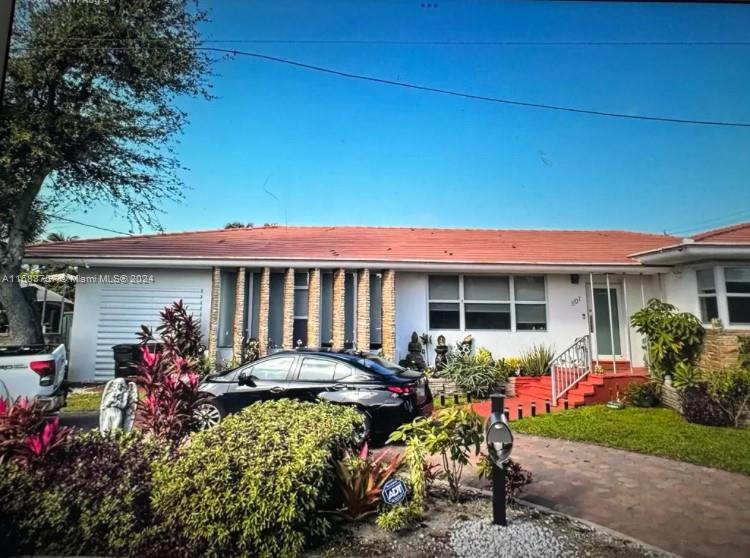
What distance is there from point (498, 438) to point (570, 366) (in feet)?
7.10

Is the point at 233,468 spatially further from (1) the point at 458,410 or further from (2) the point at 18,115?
(2) the point at 18,115

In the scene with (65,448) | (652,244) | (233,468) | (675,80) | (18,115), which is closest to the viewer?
(233,468)

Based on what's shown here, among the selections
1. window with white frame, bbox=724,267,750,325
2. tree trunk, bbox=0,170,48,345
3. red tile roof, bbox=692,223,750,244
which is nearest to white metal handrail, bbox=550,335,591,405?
window with white frame, bbox=724,267,750,325

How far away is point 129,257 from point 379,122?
1.99m

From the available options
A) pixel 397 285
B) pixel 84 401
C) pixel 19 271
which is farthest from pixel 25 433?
pixel 397 285

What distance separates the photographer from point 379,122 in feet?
9.79

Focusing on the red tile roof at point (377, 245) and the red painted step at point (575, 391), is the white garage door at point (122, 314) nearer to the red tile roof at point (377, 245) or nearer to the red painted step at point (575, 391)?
the red tile roof at point (377, 245)

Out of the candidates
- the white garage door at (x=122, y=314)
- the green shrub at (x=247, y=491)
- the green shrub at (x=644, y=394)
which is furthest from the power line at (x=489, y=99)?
the green shrub at (x=247, y=491)

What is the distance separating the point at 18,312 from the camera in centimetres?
244

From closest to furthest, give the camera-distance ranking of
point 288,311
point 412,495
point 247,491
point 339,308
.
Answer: point 247,491
point 412,495
point 288,311
point 339,308

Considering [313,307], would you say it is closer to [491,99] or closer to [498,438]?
[498,438]

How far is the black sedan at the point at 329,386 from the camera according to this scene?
2.71 m

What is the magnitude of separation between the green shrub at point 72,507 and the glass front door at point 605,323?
3.97m

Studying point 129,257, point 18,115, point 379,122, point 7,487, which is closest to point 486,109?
point 379,122
